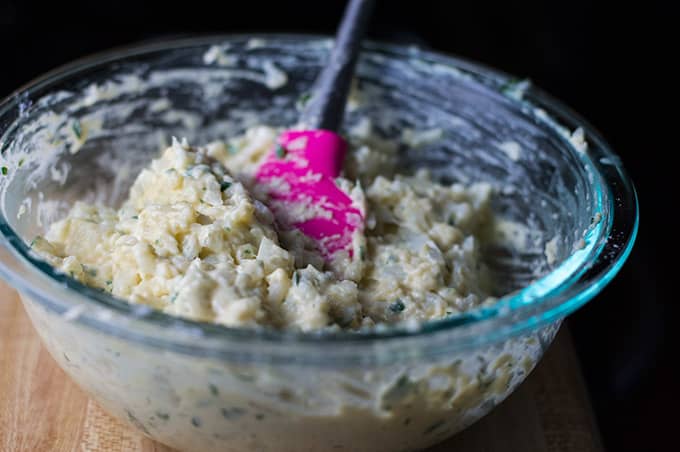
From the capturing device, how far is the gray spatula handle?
1.71m

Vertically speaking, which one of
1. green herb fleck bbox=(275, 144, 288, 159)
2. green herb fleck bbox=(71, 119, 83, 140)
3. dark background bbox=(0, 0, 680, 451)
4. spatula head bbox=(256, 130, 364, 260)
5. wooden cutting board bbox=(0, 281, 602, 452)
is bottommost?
wooden cutting board bbox=(0, 281, 602, 452)

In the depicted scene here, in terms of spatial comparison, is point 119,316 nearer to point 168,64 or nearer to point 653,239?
point 168,64

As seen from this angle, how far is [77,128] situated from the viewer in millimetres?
1723

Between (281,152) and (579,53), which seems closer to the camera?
(281,152)

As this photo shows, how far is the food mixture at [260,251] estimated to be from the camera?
3.87ft

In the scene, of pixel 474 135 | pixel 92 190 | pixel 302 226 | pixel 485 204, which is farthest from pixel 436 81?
pixel 92 190

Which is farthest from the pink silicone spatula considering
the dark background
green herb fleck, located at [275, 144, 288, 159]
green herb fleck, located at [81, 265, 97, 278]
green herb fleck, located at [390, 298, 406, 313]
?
the dark background

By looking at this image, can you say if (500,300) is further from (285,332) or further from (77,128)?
(77,128)

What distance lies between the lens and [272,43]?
191cm

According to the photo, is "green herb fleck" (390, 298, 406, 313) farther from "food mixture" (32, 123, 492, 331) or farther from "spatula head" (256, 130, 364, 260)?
"spatula head" (256, 130, 364, 260)

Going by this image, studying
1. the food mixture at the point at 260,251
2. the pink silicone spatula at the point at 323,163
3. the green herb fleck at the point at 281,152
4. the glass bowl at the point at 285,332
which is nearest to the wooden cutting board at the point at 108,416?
the glass bowl at the point at 285,332

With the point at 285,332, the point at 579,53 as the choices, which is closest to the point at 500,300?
the point at 285,332

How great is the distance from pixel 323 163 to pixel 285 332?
56 centimetres

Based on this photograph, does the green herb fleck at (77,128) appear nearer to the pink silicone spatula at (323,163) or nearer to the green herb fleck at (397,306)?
the pink silicone spatula at (323,163)
